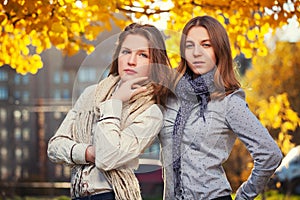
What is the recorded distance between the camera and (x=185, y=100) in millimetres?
2629

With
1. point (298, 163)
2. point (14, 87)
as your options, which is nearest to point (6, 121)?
point (14, 87)

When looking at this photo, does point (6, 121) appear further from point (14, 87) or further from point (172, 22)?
point (172, 22)

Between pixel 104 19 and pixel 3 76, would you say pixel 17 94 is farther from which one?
pixel 104 19

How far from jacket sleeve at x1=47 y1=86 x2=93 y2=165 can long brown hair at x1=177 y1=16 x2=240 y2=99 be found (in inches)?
14.4

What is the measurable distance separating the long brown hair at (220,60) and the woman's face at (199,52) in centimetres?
1

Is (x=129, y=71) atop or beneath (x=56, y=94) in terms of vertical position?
atop

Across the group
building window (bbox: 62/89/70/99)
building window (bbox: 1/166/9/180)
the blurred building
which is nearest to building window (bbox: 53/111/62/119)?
the blurred building

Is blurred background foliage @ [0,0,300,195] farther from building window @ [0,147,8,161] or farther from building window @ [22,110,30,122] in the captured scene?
building window @ [0,147,8,161]

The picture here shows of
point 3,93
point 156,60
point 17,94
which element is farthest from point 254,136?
point 3,93

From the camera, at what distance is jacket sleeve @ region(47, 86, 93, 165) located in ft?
8.16

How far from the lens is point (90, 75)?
9.22 ft

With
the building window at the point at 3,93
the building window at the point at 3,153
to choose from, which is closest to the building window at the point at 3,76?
the building window at the point at 3,93

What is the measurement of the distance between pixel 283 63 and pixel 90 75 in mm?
6509

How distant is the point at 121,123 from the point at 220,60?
428mm
